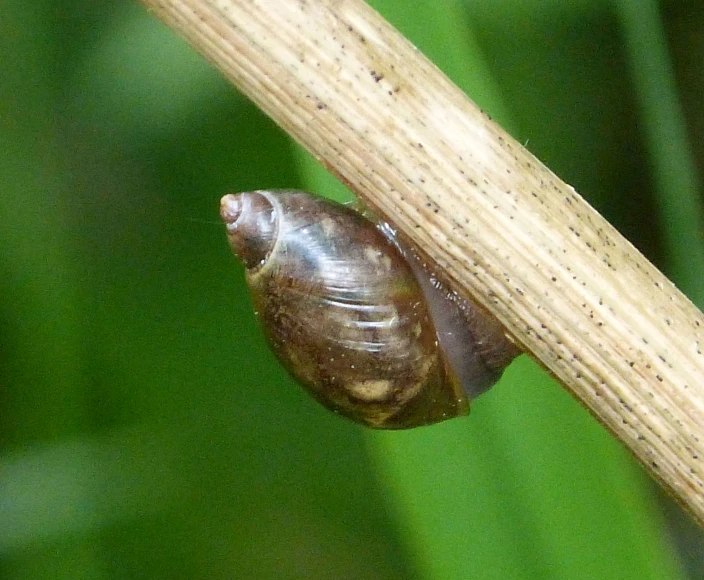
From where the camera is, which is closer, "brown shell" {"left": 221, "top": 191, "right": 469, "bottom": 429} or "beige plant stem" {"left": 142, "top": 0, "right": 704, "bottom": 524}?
"beige plant stem" {"left": 142, "top": 0, "right": 704, "bottom": 524}

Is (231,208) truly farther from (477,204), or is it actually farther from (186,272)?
(186,272)

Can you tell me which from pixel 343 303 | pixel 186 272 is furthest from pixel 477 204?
pixel 186 272

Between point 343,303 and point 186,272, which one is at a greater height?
point 343,303

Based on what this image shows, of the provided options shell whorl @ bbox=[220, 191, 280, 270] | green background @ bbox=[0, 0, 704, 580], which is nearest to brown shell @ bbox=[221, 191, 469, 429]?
shell whorl @ bbox=[220, 191, 280, 270]

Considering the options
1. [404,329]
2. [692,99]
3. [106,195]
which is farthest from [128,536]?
[692,99]

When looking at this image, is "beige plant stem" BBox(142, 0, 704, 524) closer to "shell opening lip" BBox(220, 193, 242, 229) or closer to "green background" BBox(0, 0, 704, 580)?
"shell opening lip" BBox(220, 193, 242, 229)

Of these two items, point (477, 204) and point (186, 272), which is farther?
A: point (186, 272)

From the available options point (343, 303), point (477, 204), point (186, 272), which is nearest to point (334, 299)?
point (343, 303)
